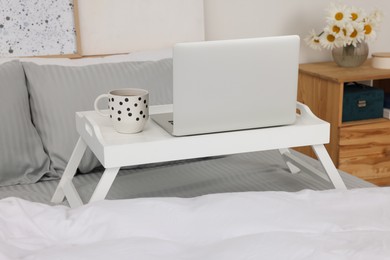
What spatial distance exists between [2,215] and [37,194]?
564 mm

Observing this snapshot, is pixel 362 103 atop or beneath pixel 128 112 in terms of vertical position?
beneath

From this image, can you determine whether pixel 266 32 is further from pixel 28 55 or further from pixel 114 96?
pixel 114 96

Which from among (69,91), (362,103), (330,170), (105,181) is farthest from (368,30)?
(105,181)

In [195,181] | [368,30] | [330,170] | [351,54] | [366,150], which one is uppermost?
[368,30]

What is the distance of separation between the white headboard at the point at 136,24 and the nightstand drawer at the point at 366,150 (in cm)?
74

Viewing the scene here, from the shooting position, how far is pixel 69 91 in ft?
6.68

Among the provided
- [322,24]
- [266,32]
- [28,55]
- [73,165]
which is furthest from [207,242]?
[322,24]

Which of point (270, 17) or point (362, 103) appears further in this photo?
point (270, 17)

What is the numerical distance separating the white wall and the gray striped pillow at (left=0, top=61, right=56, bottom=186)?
997 millimetres

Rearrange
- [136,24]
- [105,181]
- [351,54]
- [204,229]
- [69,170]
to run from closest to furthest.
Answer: [204,229], [105,181], [69,170], [136,24], [351,54]

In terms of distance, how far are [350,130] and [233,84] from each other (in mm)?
1244

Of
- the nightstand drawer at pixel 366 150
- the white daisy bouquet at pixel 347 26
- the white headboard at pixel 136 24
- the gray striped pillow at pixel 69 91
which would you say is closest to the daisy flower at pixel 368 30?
the white daisy bouquet at pixel 347 26

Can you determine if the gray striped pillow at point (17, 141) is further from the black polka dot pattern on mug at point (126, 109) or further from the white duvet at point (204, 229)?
the white duvet at point (204, 229)

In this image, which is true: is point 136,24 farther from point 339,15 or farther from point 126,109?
point 126,109
